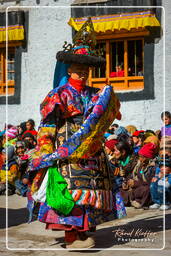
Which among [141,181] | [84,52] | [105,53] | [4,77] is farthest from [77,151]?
[4,77]

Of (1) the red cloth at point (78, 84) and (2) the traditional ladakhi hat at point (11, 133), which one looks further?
(2) the traditional ladakhi hat at point (11, 133)

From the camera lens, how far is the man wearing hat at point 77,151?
5.02 m

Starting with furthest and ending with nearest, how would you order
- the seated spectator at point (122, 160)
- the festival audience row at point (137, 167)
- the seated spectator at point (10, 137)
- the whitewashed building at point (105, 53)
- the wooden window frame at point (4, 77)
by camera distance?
the wooden window frame at point (4, 77)
the whitewashed building at point (105, 53)
the seated spectator at point (10, 137)
the seated spectator at point (122, 160)
the festival audience row at point (137, 167)

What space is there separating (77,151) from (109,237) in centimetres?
128

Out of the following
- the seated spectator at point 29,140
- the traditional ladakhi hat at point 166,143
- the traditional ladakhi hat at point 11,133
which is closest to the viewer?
the traditional ladakhi hat at point 166,143

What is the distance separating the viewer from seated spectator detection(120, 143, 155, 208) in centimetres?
784

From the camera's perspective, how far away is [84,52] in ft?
17.5

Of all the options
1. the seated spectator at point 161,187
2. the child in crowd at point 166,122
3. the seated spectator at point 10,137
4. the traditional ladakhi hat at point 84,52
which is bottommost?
the seated spectator at point 161,187

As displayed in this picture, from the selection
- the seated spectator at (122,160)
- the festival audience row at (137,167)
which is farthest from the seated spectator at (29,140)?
the seated spectator at (122,160)

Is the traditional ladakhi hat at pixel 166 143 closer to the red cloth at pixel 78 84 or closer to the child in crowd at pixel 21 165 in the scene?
the child in crowd at pixel 21 165

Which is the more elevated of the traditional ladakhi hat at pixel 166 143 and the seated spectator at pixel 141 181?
the traditional ladakhi hat at pixel 166 143

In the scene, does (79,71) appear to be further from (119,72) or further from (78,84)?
(119,72)

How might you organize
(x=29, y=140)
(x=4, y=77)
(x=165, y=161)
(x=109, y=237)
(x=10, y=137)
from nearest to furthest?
(x=109, y=237) < (x=165, y=161) < (x=29, y=140) < (x=10, y=137) < (x=4, y=77)

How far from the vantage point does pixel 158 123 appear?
12070 mm
